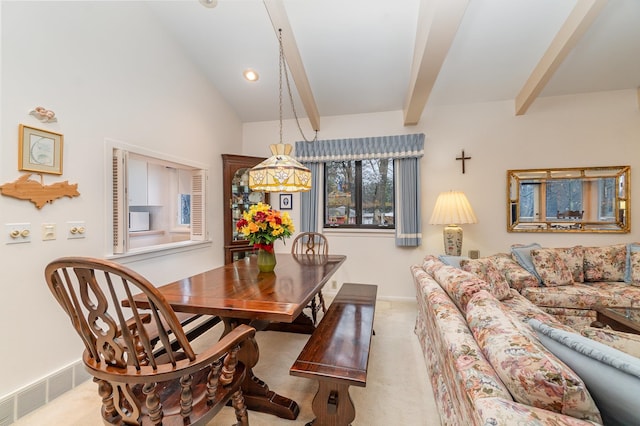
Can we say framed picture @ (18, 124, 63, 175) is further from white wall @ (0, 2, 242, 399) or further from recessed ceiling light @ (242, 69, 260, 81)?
recessed ceiling light @ (242, 69, 260, 81)

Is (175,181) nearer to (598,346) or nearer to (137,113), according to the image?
(137,113)

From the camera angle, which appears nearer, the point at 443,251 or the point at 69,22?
the point at 69,22

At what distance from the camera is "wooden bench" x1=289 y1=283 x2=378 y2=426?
4.30 ft

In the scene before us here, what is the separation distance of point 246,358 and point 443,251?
308 centimetres

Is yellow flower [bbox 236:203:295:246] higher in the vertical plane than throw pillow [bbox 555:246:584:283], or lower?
higher

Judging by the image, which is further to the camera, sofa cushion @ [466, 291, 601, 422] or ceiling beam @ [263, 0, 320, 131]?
ceiling beam @ [263, 0, 320, 131]

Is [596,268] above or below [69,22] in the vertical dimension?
below

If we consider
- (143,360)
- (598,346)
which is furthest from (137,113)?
(598,346)

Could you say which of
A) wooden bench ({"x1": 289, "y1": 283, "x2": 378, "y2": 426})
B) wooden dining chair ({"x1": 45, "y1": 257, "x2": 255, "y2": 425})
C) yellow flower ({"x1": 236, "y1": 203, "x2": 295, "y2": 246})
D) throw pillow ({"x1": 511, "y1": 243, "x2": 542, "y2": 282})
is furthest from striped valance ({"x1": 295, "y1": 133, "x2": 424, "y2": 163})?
wooden dining chair ({"x1": 45, "y1": 257, "x2": 255, "y2": 425})

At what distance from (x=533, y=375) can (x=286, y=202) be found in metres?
3.72

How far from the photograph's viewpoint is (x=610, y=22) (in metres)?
2.54

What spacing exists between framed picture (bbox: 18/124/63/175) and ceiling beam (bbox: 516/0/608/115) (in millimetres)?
4222

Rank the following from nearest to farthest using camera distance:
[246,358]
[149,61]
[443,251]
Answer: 1. [246,358]
2. [149,61]
3. [443,251]

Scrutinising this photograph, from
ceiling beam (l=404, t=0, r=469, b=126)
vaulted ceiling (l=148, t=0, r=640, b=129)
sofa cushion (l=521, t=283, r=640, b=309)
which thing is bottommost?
sofa cushion (l=521, t=283, r=640, b=309)
